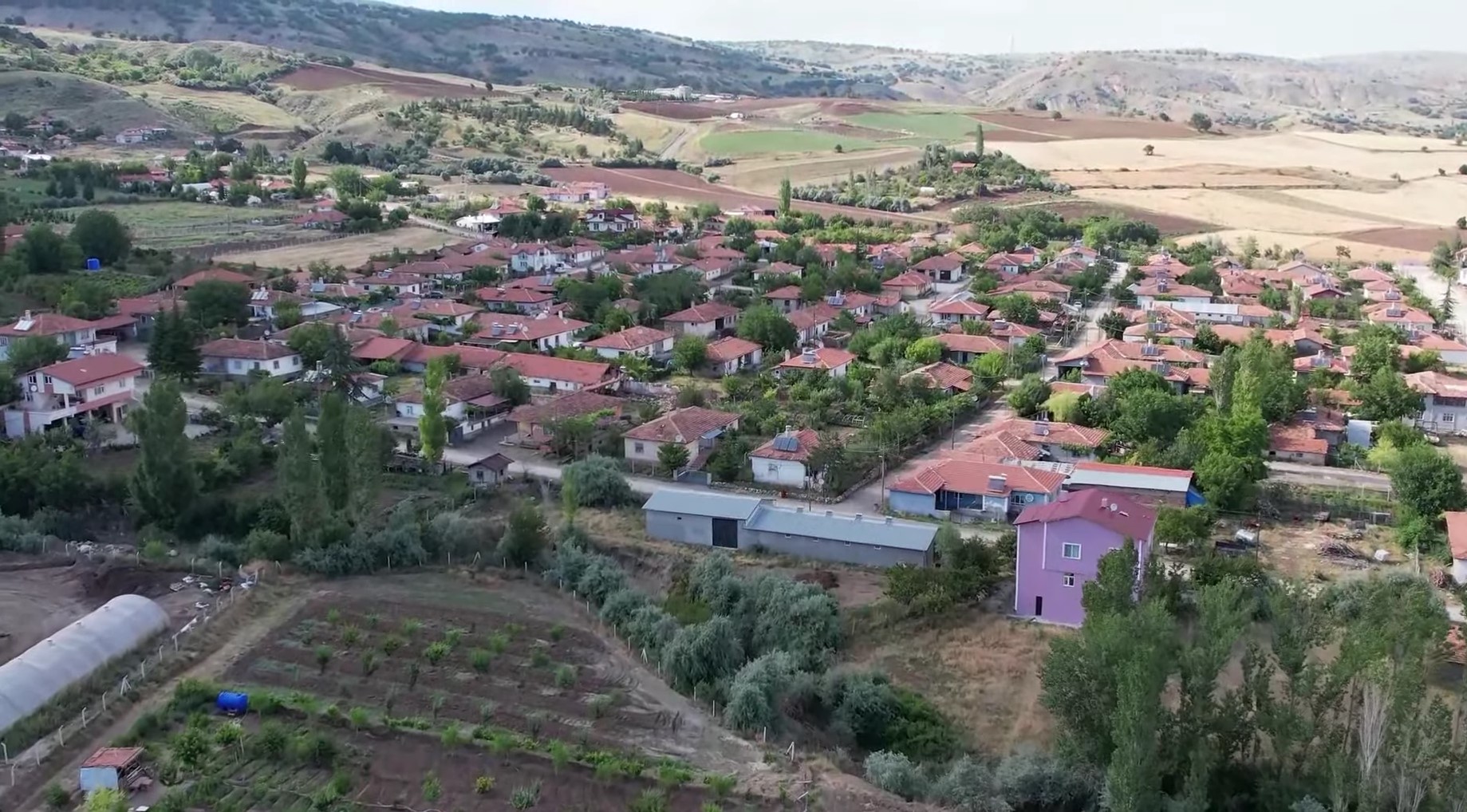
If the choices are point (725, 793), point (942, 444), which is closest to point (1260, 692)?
point (725, 793)

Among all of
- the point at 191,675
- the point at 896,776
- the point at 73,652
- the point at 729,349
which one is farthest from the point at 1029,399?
the point at 73,652

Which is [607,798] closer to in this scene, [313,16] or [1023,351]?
[1023,351]

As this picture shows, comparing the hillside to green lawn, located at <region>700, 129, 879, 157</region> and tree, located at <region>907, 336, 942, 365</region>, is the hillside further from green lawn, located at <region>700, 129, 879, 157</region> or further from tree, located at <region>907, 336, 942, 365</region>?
tree, located at <region>907, 336, 942, 365</region>

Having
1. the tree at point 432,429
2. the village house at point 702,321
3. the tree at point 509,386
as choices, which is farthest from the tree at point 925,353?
the tree at point 432,429

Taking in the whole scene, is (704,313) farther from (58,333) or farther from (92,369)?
(58,333)

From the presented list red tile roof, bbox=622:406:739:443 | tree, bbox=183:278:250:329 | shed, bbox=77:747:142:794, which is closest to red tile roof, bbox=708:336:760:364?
red tile roof, bbox=622:406:739:443

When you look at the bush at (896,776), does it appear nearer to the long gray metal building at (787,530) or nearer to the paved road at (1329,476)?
the long gray metal building at (787,530)
